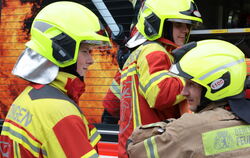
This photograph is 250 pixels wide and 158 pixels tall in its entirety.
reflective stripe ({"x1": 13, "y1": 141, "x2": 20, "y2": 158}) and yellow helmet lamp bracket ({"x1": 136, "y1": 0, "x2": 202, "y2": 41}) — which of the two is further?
yellow helmet lamp bracket ({"x1": 136, "y1": 0, "x2": 202, "y2": 41})

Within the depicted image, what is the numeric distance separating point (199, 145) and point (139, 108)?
120cm

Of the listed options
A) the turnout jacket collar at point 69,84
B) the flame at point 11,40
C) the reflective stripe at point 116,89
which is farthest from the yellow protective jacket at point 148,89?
the flame at point 11,40

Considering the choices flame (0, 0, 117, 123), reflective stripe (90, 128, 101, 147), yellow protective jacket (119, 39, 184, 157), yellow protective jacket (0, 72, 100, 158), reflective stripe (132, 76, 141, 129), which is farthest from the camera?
flame (0, 0, 117, 123)

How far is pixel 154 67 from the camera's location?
3.07 m

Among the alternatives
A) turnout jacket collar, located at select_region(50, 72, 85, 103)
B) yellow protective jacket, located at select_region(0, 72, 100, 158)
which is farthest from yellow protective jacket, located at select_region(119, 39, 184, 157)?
yellow protective jacket, located at select_region(0, 72, 100, 158)

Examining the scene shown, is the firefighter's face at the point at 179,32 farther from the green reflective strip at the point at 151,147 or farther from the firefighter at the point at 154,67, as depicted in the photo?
the green reflective strip at the point at 151,147

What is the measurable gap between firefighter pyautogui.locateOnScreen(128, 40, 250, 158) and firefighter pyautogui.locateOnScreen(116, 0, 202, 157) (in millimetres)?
640

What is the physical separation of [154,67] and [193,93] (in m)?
0.76

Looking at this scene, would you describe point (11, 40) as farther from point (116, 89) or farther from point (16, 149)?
point (16, 149)

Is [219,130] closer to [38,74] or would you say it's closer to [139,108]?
[38,74]

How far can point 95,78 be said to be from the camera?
4570 millimetres

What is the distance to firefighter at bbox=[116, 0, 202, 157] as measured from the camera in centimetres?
302

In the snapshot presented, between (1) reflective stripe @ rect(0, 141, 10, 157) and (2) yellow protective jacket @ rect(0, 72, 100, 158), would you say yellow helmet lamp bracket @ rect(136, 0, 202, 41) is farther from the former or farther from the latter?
(1) reflective stripe @ rect(0, 141, 10, 157)

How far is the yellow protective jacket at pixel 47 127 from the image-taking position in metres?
1.99
